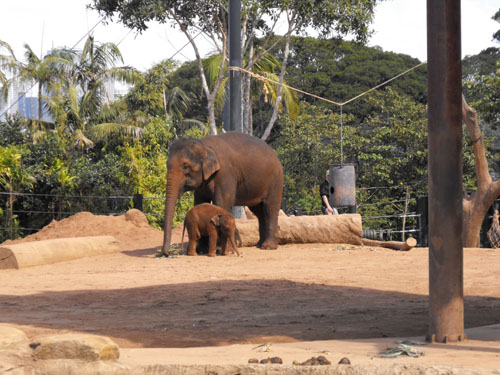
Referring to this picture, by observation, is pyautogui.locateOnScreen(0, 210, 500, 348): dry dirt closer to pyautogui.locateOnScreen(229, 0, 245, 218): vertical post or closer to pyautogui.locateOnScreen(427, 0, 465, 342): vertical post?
pyautogui.locateOnScreen(427, 0, 465, 342): vertical post

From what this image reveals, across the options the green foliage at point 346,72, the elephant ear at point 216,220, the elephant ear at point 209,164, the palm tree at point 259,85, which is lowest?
the elephant ear at point 216,220

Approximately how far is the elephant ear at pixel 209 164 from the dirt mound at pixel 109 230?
9.79 feet

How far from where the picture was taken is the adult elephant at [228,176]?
1277cm

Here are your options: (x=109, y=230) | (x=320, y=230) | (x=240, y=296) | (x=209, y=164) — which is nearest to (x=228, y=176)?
(x=209, y=164)

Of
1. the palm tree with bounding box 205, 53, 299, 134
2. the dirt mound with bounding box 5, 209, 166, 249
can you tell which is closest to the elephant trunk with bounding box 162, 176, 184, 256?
the dirt mound with bounding box 5, 209, 166, 249

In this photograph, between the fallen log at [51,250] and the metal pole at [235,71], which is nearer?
the fallen log at [51,250]

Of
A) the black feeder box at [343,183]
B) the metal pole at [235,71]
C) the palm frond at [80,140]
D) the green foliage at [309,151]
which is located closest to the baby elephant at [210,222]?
the black feeder box at [343,183]

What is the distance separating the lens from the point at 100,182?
20750 millimetres

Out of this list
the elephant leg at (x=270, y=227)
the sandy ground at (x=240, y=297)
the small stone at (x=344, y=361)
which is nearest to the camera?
the small stone at (x=344, y=361)

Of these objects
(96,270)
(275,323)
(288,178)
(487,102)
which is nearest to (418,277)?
(275,323)

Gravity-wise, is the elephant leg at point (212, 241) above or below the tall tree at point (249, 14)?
below

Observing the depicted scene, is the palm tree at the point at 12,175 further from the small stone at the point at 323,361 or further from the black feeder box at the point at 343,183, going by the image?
the small stone at the point at 323,361

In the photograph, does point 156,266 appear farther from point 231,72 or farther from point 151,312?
point 231,72

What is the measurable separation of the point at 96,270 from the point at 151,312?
4.16m
